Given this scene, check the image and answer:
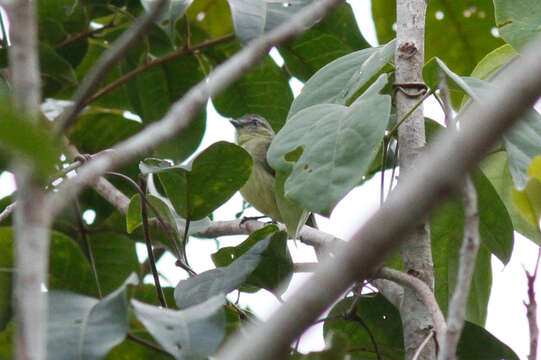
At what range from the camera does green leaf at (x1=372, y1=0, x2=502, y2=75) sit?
3.23 metres

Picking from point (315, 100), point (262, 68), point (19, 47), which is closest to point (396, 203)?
point (19, 47)

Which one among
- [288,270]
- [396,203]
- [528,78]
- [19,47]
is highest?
[19,47]

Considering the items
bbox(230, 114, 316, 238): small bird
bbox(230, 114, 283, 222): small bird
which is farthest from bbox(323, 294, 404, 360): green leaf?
bbox(230, 114, 283, 222): small bird

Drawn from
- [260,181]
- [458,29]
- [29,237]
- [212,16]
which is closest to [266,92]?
[212,16]

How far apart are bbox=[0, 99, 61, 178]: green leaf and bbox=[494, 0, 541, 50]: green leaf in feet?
5.69

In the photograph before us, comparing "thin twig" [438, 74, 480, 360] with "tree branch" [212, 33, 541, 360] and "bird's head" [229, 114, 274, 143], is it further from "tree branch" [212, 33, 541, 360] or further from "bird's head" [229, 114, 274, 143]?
"bird's head" [229, 114, 274, 143]

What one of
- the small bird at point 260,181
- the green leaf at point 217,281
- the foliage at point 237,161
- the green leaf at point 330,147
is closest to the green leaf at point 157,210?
the foliage at point 237,161

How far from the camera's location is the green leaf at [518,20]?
7.27 feet

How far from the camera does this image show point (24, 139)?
0.77 metres

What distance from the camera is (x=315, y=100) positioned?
2260 mm

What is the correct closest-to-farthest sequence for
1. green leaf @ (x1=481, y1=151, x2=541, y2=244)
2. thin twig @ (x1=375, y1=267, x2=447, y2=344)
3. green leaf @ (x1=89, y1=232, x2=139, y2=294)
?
thin twig @ (x1=375, y1=267, x2=447, y2=344)
green leaf @ (x1=481, y1=151, x2=541, y2=244)
green leaf @ (x1=89, y1=232, x2=139, y2=294)

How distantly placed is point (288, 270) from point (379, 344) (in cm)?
45

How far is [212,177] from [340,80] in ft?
1.55

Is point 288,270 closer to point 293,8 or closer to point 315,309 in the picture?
point 293,8
